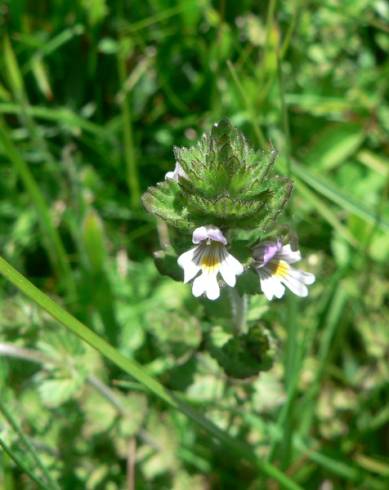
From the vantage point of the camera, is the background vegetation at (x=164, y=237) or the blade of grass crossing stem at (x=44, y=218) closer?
the background vegetation at (x=164, y=237)

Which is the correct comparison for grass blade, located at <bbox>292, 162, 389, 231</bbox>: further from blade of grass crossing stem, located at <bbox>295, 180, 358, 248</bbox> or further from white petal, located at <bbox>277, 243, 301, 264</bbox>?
white petal, located at <bbox>277, 243, 301, 264</bbox>

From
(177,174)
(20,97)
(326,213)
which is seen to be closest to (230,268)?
(177,174)

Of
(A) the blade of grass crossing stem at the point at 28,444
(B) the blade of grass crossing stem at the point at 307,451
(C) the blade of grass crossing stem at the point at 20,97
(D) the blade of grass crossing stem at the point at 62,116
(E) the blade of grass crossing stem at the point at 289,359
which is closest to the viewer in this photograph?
(A) the blade of grass crossing stem at the point at 28,444

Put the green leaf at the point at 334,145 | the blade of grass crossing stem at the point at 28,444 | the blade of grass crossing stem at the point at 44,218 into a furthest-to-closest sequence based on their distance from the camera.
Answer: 1. the green leaf at the point at 334,145
2. the blade of grass crossing stem at the point at 44,218
3. the blade of grass crossing stem at the point at 28,444

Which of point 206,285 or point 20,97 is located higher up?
point 20,97

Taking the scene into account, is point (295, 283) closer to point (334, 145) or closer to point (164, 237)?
point (164, 237)

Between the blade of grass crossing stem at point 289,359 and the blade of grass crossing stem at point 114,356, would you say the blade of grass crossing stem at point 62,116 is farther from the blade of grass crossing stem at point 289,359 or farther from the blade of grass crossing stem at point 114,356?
the blade of grass crossing stem at point 114,356

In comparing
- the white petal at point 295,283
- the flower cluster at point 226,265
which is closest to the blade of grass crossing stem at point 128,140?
the flower cluster at point 226,265

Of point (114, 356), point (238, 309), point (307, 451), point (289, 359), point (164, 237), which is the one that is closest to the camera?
point (114, 356)
